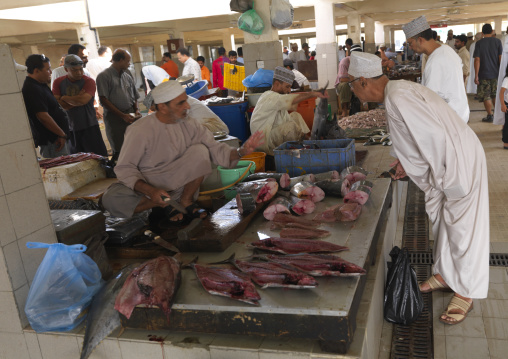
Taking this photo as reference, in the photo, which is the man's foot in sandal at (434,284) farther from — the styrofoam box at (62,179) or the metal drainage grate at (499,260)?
the styrofoam box at (62,179)

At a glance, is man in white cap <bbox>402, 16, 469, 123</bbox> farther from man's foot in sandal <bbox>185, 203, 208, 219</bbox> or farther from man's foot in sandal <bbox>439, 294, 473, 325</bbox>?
man's foot in sandal <bbox>185, 203, 208, 219</bbox>

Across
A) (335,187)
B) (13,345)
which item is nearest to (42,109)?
(13,345)

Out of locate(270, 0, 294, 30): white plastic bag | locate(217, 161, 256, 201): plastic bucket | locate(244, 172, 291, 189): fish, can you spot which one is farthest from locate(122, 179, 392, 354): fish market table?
locate(270, 0, 294, 30): white plastic bag

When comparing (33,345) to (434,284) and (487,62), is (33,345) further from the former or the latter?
(487,62)

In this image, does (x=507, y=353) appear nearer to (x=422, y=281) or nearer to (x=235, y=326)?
(x=422, y=281)

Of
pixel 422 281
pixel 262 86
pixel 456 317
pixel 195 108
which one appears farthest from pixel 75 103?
pixel 456 317

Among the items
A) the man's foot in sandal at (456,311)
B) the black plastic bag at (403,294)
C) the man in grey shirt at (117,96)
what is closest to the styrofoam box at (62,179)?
the man in grey shirt at (117,96)

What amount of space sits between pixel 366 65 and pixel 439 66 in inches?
89.7

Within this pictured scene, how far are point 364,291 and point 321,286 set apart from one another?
478 millimetres

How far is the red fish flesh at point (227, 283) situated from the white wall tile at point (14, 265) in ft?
3.64

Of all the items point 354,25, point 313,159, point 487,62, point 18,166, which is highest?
point 354,25

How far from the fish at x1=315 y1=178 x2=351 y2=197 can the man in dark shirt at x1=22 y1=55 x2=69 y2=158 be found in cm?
375

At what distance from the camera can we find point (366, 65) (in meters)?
3.33

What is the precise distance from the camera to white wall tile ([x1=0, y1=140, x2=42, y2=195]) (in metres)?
2.81
